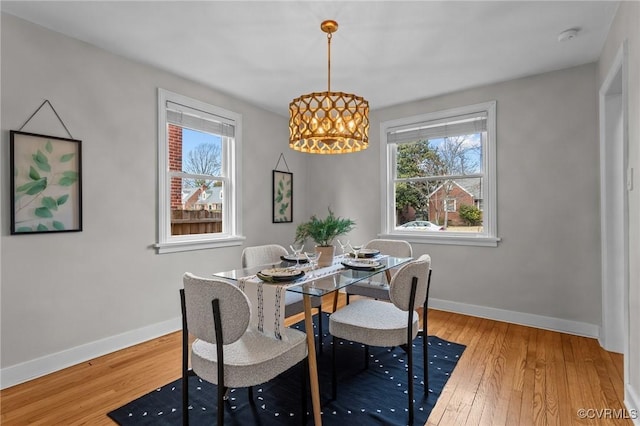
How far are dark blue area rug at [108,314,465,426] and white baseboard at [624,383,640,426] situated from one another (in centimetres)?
95

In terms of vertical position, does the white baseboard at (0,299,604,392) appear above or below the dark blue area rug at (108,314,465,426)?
above

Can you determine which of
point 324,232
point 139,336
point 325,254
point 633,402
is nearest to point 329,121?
point 324,232

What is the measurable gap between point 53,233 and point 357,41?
8.85 ft

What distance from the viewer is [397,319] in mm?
2035

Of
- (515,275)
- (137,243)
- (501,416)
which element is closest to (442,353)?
(501,416)

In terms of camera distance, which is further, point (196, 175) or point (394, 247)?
point (196, 175)

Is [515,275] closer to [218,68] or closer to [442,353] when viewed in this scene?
[442,353]

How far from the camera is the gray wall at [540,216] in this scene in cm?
300

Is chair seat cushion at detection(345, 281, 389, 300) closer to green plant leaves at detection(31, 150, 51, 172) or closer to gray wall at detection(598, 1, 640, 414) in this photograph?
gray wall at detection(598, 1, 640, 414)

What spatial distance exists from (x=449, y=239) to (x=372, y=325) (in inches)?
84.9

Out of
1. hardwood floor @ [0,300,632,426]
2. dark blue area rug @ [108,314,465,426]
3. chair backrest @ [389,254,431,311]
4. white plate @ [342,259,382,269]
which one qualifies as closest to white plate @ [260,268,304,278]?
white plate @ [342,259,382,269]

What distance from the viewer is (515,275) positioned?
3.35 metres

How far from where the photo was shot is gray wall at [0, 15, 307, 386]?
7.29 ft

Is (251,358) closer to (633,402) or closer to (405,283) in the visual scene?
(405,283)
